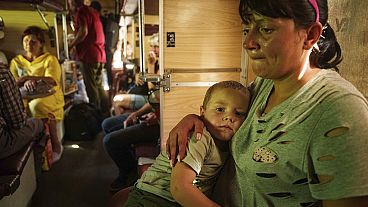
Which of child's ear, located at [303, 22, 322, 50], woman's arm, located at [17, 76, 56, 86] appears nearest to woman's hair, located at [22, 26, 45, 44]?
woman's arm, located at [17, 76, 56, 86]

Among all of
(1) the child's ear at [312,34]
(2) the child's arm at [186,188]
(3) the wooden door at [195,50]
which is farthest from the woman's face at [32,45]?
(1) the child's ear at [312,34]

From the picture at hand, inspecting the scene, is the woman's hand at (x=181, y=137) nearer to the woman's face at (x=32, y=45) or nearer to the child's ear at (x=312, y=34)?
the child's ear at (x=312, y=34)

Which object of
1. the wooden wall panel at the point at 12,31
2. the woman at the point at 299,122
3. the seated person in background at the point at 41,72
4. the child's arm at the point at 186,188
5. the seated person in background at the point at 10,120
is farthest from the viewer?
the wooden wall panel at the point at 12,31

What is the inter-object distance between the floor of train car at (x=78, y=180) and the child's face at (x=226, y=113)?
2.08m

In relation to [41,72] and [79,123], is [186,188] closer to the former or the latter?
[41,72]

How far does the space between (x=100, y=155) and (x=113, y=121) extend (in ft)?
2.50

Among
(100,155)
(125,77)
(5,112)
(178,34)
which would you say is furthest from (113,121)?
(125,77)

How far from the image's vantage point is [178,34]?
7.65 ft

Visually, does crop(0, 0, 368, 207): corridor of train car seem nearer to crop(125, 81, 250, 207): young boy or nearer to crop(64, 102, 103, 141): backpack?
crop(64, 102, 103, 141): backpack

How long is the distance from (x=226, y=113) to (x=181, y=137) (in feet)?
0.66

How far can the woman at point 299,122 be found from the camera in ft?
2.27

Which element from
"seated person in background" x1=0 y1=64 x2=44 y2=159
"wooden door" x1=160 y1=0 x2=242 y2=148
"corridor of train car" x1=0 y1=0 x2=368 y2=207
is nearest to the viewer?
"corridor of train car" x1=0 y1=0 x2=368 y2=207

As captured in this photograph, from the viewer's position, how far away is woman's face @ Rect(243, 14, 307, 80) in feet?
2.73

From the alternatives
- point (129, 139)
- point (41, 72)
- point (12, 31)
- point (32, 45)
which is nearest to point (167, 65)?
point (129, 139)
